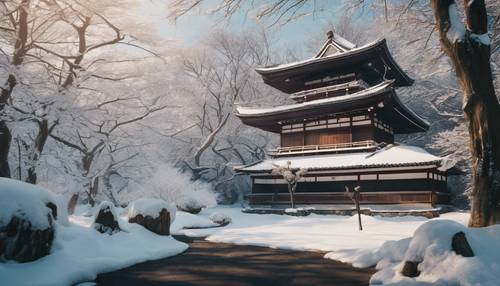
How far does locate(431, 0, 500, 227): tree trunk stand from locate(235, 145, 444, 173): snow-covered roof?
452 inches

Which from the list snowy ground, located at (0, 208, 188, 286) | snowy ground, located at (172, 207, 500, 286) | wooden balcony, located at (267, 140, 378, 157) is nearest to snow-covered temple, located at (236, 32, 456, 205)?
wooden balcony, located at (267, 140, 378, 157)

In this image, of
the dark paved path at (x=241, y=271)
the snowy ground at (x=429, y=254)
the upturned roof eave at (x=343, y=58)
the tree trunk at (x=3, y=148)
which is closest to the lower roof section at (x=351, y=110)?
the upturned roof eave at (x=343, y=58)

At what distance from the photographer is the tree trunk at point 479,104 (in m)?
6.21

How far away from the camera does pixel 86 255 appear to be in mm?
6723

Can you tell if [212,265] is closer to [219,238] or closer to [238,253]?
[238,253]

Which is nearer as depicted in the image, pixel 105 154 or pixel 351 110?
pixel 351 110

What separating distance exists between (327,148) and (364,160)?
352 centimetres

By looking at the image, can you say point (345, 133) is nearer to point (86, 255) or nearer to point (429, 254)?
point (429, 254)

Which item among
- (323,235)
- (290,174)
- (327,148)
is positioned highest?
(327,148)

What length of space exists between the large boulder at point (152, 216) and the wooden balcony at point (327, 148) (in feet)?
47.1

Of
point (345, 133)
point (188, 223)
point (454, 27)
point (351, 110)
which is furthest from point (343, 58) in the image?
point (454, 27)

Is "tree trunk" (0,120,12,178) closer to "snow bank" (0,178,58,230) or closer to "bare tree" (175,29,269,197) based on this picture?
"snow bank" (0,178,58,230)

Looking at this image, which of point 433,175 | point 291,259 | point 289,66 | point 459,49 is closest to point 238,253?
point 291,259

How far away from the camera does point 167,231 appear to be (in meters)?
10.5
